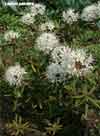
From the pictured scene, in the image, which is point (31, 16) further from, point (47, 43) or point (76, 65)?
point (76, 65)

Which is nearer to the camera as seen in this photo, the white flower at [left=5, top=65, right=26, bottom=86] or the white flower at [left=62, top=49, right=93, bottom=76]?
the white flower at [left=62, top=49, right=93, bottom=76]

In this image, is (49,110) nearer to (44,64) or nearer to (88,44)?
(44,64)

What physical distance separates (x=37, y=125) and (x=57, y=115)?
222 millimetres

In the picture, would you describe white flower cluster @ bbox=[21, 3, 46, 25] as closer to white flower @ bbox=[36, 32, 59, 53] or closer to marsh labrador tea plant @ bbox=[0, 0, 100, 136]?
marsh labrador tea plant @ bbox=[0, 0, 100, 136]

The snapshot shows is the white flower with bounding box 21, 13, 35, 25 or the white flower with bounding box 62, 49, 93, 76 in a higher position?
the white flower with bounding box 21, 13, 35, 25

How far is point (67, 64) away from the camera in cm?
522

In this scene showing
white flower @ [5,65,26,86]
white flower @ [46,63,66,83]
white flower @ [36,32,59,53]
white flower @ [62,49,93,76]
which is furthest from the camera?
white flower @ [36,32,59,53]

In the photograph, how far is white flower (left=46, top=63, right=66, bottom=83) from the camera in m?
5.32

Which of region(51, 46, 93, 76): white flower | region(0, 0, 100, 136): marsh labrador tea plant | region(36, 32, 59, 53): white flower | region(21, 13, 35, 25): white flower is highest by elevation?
region(21, 13, 35, 25): white flower

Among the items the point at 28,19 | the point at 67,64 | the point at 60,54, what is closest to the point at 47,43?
the point at 60,54

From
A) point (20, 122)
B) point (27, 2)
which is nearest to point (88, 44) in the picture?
point (27, 2)

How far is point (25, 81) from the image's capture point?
5648mm

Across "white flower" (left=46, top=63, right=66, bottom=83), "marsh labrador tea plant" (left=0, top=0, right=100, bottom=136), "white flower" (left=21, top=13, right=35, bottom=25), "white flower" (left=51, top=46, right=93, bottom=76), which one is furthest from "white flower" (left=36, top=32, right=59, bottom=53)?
"white flower" (left=21, top=13, right=35, bottom=25)

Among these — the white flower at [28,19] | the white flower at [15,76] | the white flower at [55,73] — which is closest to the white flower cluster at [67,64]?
the white flower at [55,73]
